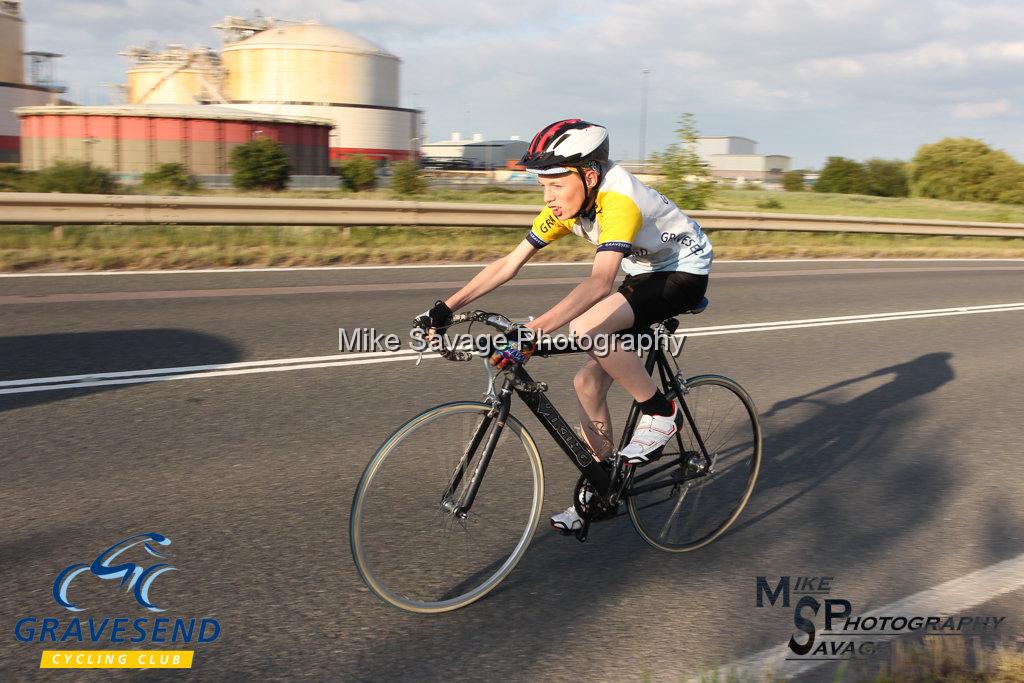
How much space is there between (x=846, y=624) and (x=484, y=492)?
1524 mm

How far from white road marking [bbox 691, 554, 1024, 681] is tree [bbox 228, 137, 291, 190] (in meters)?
37.6

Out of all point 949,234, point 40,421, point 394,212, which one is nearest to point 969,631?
point 40,421

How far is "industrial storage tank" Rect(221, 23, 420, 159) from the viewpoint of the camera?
7250 cm

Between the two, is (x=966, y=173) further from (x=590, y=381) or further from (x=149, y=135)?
(x=590, y=381)

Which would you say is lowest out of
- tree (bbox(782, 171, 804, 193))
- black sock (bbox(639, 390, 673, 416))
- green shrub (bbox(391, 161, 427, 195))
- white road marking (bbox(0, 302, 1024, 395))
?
white road marking (bbox(0, 302, 1024, 395))

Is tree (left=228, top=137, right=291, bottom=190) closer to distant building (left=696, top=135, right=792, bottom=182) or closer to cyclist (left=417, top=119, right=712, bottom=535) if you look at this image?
cyclist (left=417, top=119, right=712, bottom=535)

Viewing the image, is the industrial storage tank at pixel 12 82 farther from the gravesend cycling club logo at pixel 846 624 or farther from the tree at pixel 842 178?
the gravesend cycling club logo at pixel 846 624

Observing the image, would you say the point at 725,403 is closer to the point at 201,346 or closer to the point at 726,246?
the point at 201,346

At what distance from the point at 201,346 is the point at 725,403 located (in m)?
4.97

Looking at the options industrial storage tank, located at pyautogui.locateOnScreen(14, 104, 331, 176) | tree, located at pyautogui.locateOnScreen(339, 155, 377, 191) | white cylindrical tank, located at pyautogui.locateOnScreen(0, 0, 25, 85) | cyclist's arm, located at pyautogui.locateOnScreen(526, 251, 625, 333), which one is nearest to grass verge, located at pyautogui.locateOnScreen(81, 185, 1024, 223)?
tree, located at pyautogui.locateOnScreen(339, 155, 377, 191)

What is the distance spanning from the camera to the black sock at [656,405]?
3996mm

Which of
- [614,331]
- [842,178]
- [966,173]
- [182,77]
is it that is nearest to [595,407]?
[614,331]

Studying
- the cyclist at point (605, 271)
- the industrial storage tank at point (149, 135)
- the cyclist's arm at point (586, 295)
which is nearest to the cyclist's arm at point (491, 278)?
the cyclist at point (605, 271)

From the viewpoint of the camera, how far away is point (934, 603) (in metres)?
3.71
